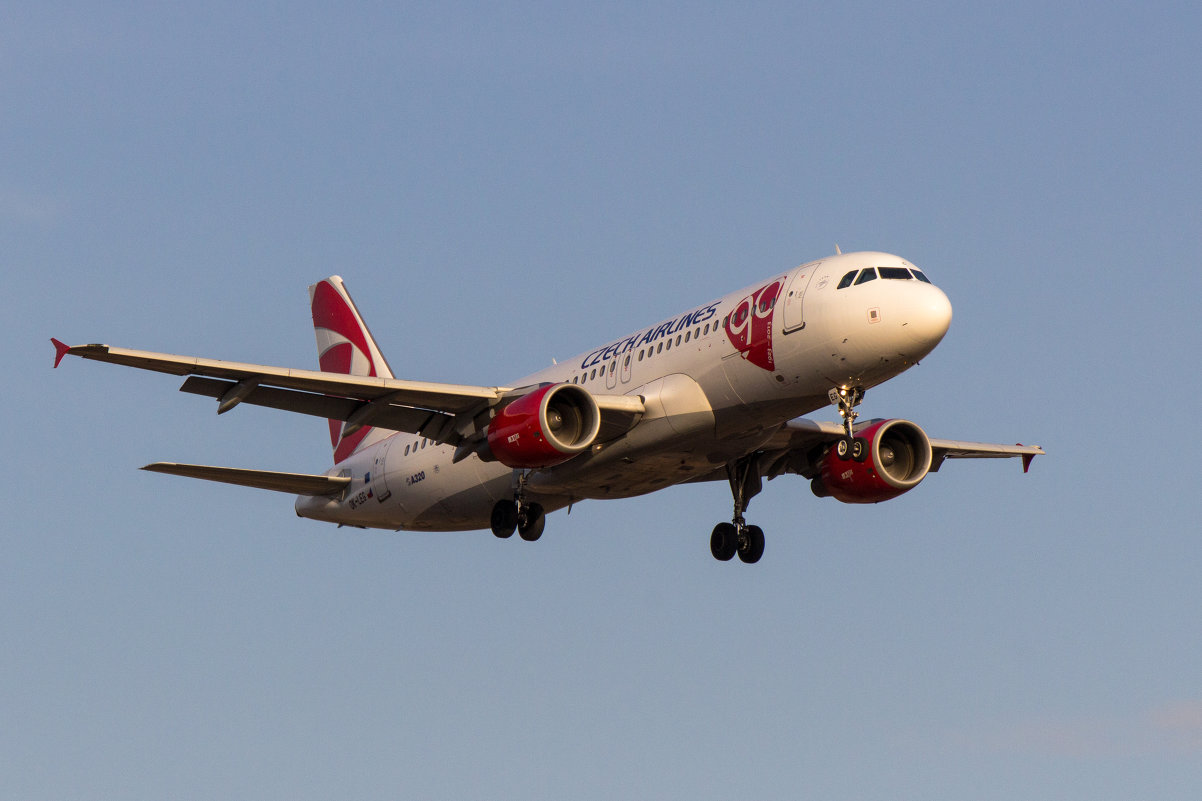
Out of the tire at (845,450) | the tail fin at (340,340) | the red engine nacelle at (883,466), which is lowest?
the tire at (845,450)

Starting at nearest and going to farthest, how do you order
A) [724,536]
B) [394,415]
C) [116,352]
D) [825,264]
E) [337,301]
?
[116,352]
[825,264]
[394,415]
[724,536]
[337,301]

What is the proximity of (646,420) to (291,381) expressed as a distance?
305 inches

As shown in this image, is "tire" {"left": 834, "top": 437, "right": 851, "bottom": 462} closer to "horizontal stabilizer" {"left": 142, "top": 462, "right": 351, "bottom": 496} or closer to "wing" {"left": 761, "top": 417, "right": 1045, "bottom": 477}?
"wing" {"left": 761, "top": 417, "right": 1045, "bottom": 477}

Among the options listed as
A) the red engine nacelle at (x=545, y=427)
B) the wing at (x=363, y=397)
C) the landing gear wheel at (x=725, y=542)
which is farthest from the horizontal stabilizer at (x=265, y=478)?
the landing gear wheel at (x=725, y=542)

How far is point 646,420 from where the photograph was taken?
35625 mm

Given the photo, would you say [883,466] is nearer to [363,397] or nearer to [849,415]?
[849,415]

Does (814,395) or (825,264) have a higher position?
(825,264)

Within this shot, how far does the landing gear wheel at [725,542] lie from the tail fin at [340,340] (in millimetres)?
11777

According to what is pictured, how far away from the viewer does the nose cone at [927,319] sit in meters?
32.4

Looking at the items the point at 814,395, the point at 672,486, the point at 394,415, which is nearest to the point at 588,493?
the point at 672,486

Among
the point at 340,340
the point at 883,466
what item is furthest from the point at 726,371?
the point at 340,340

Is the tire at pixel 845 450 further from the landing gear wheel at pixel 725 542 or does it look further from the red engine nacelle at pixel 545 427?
the landing gear wheel at pixel 725 542

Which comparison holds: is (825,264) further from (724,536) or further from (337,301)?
(337,301)

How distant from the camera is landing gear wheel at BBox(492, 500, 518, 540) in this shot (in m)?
39.2
